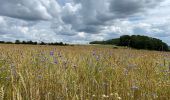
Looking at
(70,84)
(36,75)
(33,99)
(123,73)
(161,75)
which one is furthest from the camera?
(161,75)

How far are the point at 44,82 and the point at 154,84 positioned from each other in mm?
1375

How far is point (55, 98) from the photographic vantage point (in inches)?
108

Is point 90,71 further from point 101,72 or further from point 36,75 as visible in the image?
point 36,75

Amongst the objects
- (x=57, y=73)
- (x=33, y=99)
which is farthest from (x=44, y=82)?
(x=33, y=99)

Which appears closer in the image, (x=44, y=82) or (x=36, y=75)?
(x=44, y=82)

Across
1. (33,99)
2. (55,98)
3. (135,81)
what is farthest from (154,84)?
(33,99)

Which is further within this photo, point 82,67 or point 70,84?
point 82,67

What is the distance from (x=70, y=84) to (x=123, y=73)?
1186 millimetres

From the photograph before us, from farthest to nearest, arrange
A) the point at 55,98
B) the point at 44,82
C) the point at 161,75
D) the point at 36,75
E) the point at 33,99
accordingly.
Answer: the point at 161,75
the point at 36,75
the point at 44,82
the point at 55,98
the point at 33,99

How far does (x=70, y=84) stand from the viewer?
9.68 feet

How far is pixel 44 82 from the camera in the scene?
3.17 m

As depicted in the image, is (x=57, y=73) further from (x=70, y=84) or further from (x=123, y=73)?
(x=123, y=73)

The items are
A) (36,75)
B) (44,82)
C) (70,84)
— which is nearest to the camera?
(70,84)

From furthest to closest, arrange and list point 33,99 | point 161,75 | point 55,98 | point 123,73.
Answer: point 161,75, point 123,73, point 55,98, point 33,99
